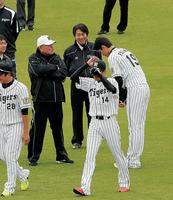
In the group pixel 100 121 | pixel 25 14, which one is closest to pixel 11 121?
pixel 100 121

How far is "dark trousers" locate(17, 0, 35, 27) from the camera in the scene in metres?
24.9

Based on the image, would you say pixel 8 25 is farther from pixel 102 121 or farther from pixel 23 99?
pixel 102 121

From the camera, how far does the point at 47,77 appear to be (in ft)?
49.9

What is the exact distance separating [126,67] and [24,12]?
11.0 meters

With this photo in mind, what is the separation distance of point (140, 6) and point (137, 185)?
15.9 metres

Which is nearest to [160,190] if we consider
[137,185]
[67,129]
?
[137,185]

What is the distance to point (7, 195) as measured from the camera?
41.3 feet

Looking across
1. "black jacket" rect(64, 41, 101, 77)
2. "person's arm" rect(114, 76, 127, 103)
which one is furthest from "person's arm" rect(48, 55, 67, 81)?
"person's arm" rect(114, 76, 127, 103)

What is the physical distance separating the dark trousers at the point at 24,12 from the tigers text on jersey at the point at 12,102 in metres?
12.4

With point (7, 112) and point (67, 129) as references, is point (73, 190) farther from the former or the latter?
point (67, 129)

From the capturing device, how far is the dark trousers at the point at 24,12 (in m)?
24.9

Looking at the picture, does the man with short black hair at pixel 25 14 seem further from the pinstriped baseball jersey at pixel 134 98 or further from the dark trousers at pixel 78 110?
the pinstriped baseball jersey at pixel 134 98

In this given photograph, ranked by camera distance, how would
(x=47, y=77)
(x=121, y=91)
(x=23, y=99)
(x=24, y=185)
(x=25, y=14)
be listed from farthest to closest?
(x=25, y=14) → (x=47, y=77) → (x=121, y=91) → (x=24, y=185) → (x=23, y=99)

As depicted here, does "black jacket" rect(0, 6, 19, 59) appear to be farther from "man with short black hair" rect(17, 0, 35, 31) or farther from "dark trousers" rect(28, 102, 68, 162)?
"man with short black hair" rect(17, 0, 35, 31)
